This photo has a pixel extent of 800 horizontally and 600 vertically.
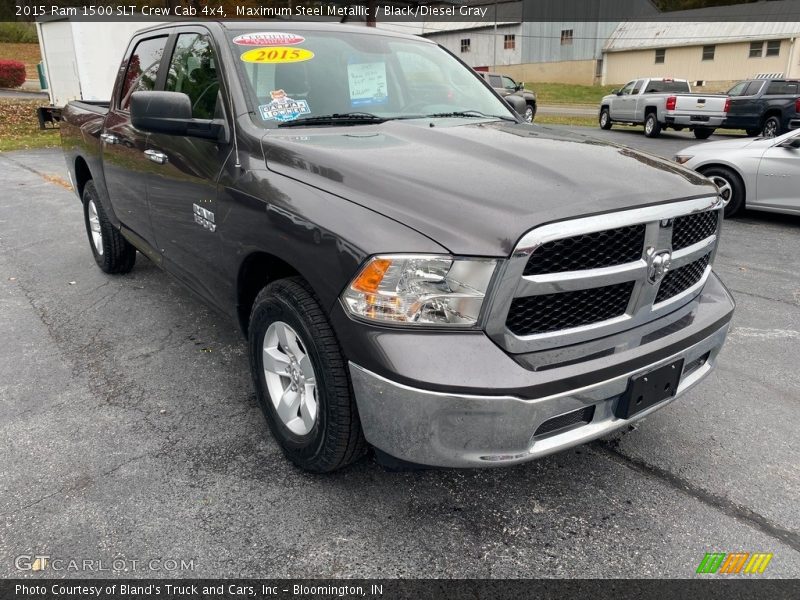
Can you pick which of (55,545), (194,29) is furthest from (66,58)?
(55,545)

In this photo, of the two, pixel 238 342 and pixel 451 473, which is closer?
pixel 451 473

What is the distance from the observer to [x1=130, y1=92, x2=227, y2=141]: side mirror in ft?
9.66

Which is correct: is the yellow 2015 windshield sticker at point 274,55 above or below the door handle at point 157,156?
above

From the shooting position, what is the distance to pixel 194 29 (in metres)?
3.57

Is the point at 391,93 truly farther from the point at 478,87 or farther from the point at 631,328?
the point at 631,328

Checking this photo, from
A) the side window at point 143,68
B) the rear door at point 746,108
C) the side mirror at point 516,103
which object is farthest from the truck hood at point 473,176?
the rear door at point 746,108

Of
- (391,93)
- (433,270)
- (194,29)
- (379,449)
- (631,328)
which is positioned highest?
(194,29)

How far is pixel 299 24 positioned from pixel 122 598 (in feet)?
9.63

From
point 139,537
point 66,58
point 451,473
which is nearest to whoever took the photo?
point 139,537

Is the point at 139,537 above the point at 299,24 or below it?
below

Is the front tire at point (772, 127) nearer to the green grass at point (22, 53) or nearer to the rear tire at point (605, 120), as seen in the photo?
the rear tire at point (605, 120)

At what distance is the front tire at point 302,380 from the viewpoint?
2.31 meters

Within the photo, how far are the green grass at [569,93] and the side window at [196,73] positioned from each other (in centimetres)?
3511

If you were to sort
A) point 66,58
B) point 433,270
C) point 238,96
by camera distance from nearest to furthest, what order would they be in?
point 433,270, point 238,96, point 66,58
